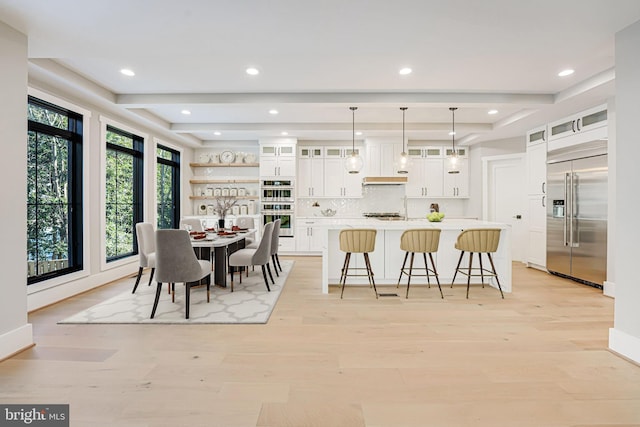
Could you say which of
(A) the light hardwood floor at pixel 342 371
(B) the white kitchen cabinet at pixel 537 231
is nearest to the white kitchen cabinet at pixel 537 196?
(B) the white kitchen cabinet at pixel 537 231

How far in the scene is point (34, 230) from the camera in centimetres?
359

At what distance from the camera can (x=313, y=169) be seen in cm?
721

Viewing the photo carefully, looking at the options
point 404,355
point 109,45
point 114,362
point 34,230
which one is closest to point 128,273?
point 34,230

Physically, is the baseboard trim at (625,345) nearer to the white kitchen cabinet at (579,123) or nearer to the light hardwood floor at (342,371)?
the light hardwood floor at (342,371)

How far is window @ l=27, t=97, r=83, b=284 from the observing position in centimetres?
357

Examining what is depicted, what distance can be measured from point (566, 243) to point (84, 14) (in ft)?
21.0

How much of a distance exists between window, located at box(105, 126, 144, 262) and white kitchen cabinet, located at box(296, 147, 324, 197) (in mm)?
3239

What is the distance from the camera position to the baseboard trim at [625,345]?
2.34 meters

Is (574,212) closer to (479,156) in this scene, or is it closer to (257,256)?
(479,156)

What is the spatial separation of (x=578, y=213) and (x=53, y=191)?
281 inches

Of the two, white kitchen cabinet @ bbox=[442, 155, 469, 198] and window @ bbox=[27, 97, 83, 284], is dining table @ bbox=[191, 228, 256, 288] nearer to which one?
window @ bbox=[27, 97, 83, 284]

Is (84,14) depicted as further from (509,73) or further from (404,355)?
(509,73)

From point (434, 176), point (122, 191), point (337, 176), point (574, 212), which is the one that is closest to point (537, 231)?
point (574, 212)

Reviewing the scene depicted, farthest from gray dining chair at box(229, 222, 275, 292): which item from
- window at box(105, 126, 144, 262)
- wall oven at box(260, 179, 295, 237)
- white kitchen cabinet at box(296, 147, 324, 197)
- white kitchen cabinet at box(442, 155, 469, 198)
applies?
white kitchen cabinet at box(442, 155, 469, 198)
